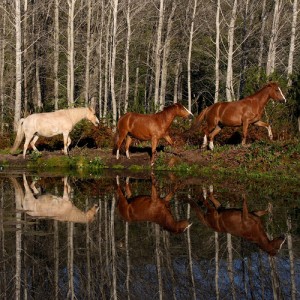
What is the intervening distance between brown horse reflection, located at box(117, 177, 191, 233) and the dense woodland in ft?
34.2

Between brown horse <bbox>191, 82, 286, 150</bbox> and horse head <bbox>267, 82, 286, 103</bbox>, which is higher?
horse head <bbox>267, 82, 286, 103</bbox>

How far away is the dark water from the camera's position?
284 inches

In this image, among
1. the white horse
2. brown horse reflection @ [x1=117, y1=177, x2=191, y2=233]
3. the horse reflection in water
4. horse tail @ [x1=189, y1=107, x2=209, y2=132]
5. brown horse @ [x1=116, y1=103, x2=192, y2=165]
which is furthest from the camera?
the white horse

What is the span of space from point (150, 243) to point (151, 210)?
2650 mm

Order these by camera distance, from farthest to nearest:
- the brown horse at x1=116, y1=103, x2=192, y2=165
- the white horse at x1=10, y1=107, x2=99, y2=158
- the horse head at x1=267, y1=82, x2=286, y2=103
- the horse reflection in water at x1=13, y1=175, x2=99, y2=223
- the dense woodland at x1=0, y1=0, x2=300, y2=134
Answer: the dense woodland at x1=0, y1=0, x2=300, y2=134, the white horse at x1=10, y1=107, x2=99, y2=158, the horse head at x1=267, y1=82, x2=286, y2=103, the brown horse at x1=116, y1=103, x2=192, y2=165, the horse reflection in water at x1=13, y1=175, x2=99, y2=223

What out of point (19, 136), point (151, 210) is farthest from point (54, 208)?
point (19, 136)

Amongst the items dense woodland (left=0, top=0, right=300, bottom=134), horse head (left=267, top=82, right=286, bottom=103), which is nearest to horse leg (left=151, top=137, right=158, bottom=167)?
horse head (left=267, top=82, right=286, bottom=103)

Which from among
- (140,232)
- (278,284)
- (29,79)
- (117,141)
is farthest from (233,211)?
(29,79)

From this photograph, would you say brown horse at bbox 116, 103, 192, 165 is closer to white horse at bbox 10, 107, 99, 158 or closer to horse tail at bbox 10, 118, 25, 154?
white horse at bbox 10, 107, 99, 158

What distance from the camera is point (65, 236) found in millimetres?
9609

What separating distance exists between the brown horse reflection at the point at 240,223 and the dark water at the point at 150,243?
0.02 meters

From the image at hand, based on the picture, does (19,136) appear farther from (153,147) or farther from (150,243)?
(150,243)

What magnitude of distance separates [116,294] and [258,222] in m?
4.11

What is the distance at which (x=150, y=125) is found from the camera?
1884cm
